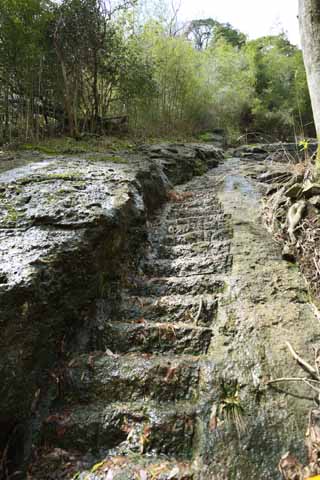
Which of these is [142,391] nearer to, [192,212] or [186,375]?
[186,375]

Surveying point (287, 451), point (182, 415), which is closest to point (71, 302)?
point (182, 415)

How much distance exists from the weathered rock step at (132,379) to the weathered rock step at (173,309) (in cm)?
30

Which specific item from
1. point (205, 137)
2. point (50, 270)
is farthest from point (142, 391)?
point (205, 137)

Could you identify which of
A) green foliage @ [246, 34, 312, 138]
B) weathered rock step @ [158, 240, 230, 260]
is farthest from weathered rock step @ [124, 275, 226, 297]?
green foliage @ [246, 34, 312, 138]

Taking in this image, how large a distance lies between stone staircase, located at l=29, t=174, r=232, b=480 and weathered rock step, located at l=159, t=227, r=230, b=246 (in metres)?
0.41

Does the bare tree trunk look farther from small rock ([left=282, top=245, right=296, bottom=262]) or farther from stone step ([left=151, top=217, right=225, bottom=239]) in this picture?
stone step ([left=151, top=217, right=225, bottom=239])

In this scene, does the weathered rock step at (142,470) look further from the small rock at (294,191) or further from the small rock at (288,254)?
the small rock at (294,191)

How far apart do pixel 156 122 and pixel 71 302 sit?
6.77 m

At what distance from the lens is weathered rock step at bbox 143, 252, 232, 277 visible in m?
2.38

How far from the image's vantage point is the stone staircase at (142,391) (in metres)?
1.36

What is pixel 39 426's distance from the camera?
1521mm

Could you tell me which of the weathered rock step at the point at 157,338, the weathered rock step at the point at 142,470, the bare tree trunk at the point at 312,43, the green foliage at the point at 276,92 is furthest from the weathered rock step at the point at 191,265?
the green foliage at the point at 276,92

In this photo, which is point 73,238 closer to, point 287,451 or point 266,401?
point 266,401

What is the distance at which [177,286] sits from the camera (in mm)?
2295
